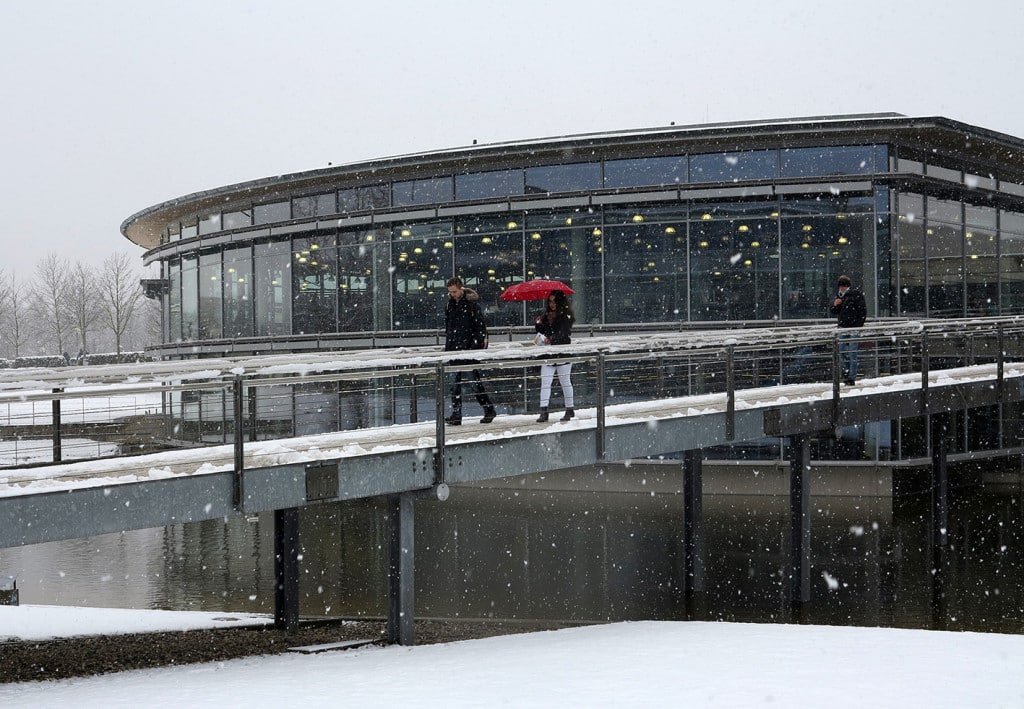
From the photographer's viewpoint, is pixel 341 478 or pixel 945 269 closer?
pixel 341 478

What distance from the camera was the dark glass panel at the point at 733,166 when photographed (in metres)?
24.1

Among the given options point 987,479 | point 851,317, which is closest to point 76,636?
point 851,317

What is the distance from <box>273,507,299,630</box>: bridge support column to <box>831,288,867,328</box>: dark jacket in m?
9.79

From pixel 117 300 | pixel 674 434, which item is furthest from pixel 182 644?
pixel 117 300

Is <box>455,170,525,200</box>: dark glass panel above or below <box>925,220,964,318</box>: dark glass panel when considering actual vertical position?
above

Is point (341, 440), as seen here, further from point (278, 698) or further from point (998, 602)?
point (998, 602)

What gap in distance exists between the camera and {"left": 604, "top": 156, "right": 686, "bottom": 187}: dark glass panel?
81.1 feet

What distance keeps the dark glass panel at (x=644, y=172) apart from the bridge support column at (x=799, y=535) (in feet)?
33.3

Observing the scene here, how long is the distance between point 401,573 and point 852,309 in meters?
9.72

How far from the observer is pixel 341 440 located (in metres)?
11.8

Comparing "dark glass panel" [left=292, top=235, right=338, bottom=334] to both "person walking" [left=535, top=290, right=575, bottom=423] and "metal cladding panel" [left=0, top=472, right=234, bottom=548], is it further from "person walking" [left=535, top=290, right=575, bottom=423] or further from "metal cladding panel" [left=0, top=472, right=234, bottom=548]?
"metal cladding panel" [left=0, top=472, right=234, bottom=548]

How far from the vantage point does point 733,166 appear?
2436 centimetres

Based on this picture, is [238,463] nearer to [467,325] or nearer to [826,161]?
[467,325]

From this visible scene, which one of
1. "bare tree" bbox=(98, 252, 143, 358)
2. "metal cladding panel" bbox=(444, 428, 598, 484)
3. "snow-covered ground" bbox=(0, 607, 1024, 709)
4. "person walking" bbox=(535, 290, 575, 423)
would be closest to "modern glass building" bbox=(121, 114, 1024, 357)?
"person walking" bbox=(535, 290, 575, 423)
